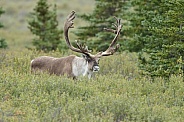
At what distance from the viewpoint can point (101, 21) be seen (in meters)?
20.4

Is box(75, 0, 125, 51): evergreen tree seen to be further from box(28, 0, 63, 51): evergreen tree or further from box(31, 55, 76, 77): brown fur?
box(31, 55, 76, 77): brown fur

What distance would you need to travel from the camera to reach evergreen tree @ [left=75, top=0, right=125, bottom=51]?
20.2 m

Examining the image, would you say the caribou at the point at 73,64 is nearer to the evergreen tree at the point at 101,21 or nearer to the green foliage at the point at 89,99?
the green foliage at the point at 89,99

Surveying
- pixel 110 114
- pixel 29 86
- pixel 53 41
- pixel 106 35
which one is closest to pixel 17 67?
pixel 29 86

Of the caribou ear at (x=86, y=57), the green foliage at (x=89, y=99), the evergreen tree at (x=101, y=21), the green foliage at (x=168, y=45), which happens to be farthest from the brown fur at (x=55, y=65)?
the evergreen tree at (x=101, y=21)

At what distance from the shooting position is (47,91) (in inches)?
399

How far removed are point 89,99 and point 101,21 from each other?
11.0m

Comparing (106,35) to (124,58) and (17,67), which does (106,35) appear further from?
(17,67)

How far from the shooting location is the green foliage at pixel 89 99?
8.79 meters

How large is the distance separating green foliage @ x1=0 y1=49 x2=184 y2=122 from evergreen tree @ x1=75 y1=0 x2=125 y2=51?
771 centimetres

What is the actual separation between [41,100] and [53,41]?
1335 centimetres

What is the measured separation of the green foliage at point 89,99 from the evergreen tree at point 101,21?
7.71m

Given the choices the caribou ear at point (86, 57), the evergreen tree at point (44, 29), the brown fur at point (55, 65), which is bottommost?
the evergreen tree at point (44, 29)

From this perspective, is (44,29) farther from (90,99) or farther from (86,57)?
(90,99)
